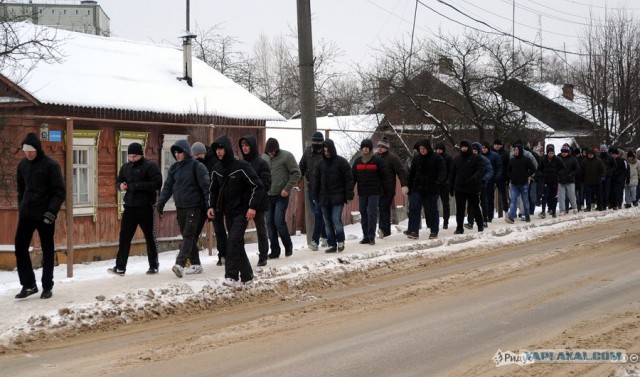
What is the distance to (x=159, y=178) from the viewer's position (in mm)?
11383

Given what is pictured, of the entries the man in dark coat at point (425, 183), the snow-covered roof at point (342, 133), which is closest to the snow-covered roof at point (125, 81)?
the snow-covered roof at point (342, 133)

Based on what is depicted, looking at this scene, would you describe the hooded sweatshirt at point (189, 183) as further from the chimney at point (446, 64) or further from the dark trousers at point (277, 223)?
the chimney at point (446, 64)

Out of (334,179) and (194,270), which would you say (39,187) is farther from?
(334,179)

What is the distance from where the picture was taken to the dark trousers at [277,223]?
1334cm

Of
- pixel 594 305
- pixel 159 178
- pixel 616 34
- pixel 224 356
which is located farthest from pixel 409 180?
pixel 616 34

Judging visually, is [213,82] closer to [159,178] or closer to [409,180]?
[409,180]

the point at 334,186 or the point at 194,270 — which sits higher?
the point at 334,186

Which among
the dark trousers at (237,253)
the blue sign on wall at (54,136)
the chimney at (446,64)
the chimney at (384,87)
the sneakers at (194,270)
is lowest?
the sneakers at (194,270)

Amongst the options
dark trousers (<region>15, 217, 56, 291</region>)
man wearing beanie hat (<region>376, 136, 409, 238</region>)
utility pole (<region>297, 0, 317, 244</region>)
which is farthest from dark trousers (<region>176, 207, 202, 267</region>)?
man wearing beanie hat (<region>376, 136, 409, 238</region>)

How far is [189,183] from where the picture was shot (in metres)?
11.5

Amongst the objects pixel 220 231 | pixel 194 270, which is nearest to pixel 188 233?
pixel 194 270

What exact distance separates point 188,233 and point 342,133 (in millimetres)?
12293

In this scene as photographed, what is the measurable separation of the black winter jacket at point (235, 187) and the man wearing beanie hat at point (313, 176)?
342 centimetres

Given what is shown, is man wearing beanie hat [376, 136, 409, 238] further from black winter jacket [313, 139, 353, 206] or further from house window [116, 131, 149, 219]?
house window [116, 131, 149, 219]
